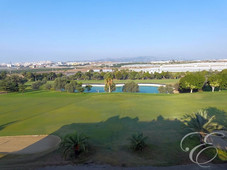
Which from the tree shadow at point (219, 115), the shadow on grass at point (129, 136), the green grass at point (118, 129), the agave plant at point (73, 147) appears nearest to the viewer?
the shadow on grass at point (129, 136)

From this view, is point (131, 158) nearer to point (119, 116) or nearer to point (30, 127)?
point (119, 116)

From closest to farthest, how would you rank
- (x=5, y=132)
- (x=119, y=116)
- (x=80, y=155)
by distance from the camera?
1. (x=80, y=155)
2. (x=5, y=132)
3. (x=119, y=116)

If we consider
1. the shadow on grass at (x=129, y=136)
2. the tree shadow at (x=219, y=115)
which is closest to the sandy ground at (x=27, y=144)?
the shadow on grass at (x=129, y=136)

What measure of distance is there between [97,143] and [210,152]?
24.7 feet

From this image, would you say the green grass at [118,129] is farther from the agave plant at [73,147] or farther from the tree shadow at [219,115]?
the agave plant at [73,147]

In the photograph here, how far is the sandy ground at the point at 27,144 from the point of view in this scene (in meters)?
13.3

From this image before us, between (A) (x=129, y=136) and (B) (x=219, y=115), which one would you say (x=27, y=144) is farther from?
(B) (x=219, y=115)

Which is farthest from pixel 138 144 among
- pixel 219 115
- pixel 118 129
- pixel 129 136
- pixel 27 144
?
pixel 219 115

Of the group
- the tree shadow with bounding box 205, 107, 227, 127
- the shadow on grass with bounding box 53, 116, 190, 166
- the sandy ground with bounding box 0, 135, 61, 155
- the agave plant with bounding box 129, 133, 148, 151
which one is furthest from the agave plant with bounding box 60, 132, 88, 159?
the tree shadow with bounding box 205, 107, 227, 127

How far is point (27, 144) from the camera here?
14422mm

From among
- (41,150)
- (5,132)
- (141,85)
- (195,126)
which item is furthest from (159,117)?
(141,85)

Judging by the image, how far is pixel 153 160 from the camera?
1088cm

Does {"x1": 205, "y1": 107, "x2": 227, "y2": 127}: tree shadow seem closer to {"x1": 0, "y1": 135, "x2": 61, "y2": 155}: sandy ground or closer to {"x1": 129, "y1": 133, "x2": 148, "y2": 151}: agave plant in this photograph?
{"x1": 129, "y1": 133, "x2": 148, "y2": 151}: agave plant

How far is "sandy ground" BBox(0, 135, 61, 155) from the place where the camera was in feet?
43.7
